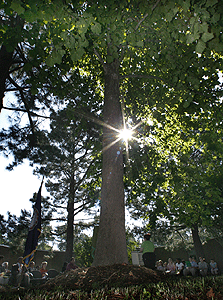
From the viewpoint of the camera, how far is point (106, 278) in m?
3.38

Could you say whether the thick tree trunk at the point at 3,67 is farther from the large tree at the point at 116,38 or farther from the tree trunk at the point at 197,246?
the tree trunk at the point at 197,246

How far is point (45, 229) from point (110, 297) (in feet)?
57.7

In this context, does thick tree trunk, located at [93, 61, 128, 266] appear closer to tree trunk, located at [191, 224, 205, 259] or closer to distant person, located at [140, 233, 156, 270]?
distant person, located at [140, 233, 156, 270]

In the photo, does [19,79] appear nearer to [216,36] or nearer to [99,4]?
[99,4]

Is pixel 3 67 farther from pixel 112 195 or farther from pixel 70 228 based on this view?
pixel 70 228

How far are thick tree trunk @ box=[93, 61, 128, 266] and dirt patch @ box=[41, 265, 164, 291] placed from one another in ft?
1.65

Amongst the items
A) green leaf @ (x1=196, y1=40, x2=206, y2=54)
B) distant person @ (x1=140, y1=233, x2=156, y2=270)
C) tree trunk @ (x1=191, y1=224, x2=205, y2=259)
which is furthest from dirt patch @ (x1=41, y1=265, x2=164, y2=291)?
tree trunk @ (x1=191, y1=224, x2=205, y2=259)

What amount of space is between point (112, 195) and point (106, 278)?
200cm

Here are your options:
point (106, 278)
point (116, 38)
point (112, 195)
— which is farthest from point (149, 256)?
point (116, 38)

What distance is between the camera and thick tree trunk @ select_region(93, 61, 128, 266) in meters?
4.43

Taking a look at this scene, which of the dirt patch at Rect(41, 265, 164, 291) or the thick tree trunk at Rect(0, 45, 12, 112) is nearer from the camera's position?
the dirt patch at Rect(41, 265, 164, 291)

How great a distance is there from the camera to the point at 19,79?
9492 mm

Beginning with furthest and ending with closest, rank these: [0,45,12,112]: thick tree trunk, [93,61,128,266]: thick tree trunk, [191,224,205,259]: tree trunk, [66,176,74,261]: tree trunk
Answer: [66,176,74,261]: tree trunk < [191,224,205,259]: tree trunk < [0,45,12,112]: thick tree trunk < [93,61,128,266]: thick tree trunk

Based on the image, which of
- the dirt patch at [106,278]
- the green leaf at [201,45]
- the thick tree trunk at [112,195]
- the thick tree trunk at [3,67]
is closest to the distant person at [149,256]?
the thick tree trunk at [112,195]
